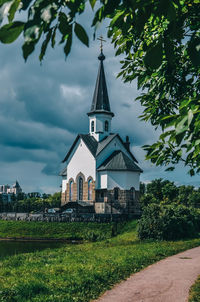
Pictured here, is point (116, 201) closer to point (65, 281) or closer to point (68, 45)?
point (65, 281)

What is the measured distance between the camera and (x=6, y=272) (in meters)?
10.4

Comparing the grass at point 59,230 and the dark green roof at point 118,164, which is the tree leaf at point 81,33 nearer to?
the grass at point 59,230

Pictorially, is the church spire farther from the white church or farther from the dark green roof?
the dark green roof

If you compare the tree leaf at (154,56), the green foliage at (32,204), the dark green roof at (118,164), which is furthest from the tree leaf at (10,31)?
the green foliage at (32,204)

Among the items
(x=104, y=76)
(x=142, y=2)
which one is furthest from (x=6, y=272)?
(x=104, y=76)

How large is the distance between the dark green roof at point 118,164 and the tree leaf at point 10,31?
38216mm

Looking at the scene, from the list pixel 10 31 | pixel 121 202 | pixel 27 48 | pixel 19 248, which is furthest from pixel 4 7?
pixel 121 202

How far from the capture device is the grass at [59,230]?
102 ft

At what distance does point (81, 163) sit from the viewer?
43.4m

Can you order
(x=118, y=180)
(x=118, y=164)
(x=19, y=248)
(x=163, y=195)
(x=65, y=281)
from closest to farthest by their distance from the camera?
A: (x=65, y=281) → (x=19, y=248) → (x=118, y=180) → (x=118, y=164) → (x=163, y=195)

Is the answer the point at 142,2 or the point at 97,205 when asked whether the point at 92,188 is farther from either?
the point at 142,2

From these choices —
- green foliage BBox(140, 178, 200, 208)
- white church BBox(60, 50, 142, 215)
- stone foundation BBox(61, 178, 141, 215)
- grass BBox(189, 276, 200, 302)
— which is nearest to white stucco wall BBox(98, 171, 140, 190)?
white church BBox(60, 50, 142, 215)

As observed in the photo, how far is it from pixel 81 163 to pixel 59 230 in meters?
12.5

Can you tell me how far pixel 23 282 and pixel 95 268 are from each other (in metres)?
2.42
